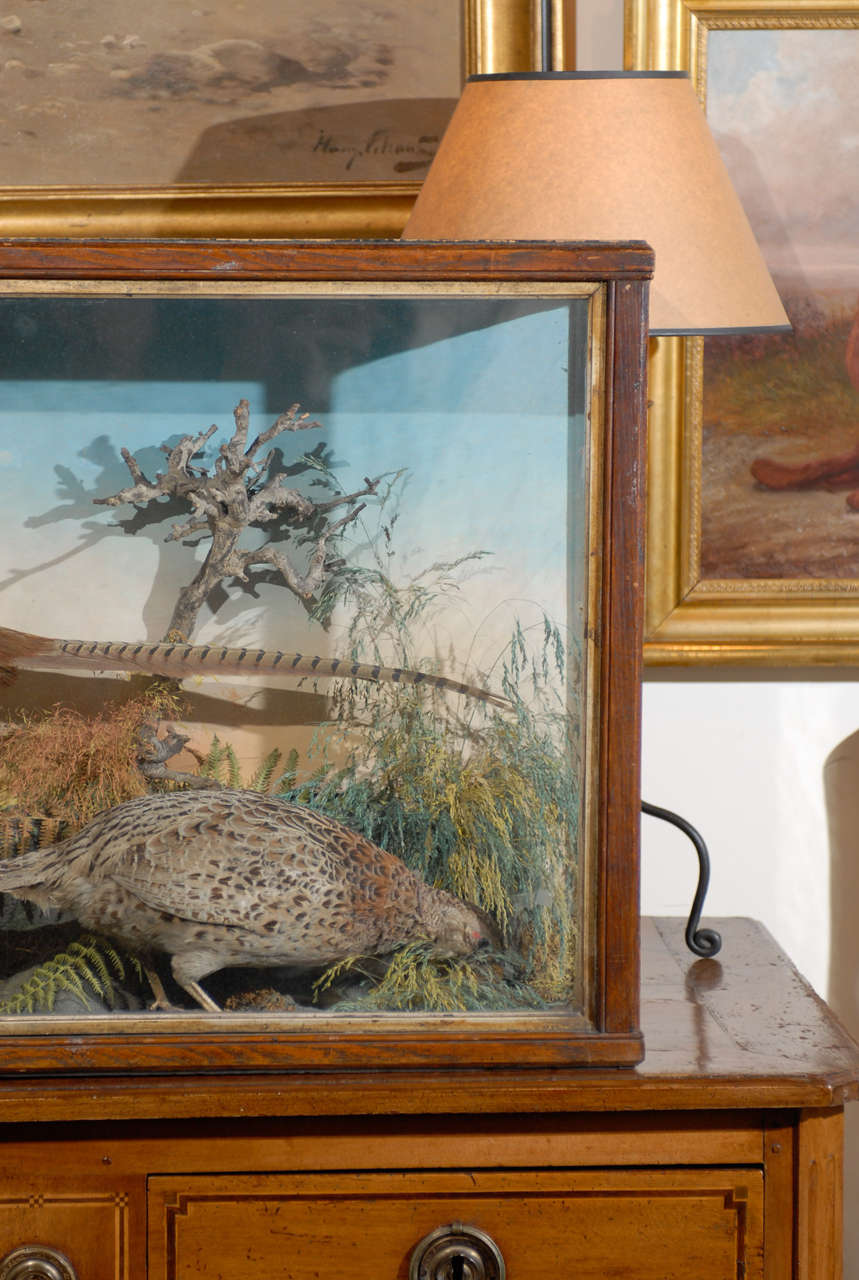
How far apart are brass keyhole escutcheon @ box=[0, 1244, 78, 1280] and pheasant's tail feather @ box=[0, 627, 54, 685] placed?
376 mm

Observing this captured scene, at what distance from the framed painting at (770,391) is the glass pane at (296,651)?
60 cm

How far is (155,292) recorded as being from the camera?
795mm

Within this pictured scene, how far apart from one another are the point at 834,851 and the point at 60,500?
3.30ft

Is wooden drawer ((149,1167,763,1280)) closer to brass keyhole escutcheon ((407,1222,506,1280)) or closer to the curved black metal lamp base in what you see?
brass keyhole escutcheon ((407,1222,506,1280))

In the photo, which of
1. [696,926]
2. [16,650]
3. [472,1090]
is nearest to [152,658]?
[16,650]

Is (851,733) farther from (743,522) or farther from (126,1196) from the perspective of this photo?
(126,1196)

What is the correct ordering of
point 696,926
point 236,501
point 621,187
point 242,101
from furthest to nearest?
point 242,101, point 696,926, point 621,187, point 236,501

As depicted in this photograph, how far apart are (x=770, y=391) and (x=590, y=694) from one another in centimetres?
69

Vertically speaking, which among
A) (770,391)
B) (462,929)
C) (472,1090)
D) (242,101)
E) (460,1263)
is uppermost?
(242,101)

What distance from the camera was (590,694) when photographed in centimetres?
83

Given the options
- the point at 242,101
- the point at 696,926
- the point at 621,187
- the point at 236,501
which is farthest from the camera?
the point at 242,101

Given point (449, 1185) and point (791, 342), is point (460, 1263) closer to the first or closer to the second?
point (449, 1185)

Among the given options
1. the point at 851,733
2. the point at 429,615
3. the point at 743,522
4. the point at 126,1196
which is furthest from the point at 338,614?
the point at 851,733

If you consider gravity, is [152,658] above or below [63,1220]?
above
